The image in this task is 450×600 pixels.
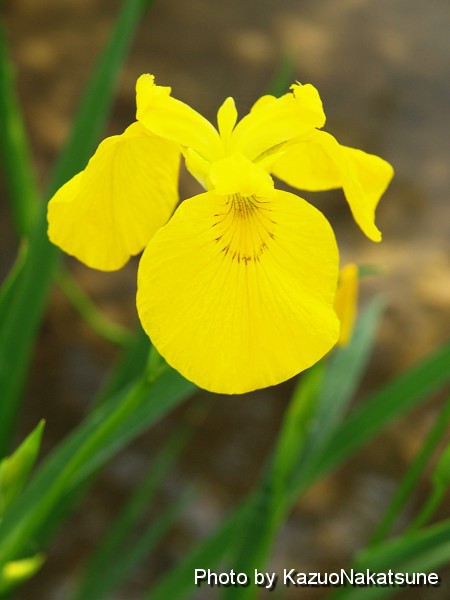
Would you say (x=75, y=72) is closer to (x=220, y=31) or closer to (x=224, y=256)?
(x=220, y=31)

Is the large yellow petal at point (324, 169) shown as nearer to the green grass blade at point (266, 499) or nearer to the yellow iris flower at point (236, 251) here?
the yellow iris flower at point (236, 251)

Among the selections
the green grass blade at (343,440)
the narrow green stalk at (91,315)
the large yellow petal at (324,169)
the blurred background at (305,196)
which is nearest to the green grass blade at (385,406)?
the green grass blade at (343,440)

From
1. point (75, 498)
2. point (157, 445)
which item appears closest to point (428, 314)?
point (157, 445)

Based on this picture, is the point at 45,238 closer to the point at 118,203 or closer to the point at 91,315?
the point at 118,203

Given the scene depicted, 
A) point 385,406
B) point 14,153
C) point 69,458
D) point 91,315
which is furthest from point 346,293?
point 91,315

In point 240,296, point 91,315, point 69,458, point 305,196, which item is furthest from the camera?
point 305,196

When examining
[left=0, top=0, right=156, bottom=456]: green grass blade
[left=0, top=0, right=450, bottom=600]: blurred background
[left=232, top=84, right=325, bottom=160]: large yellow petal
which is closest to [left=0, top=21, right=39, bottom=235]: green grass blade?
[left=0, top=0, right=156, bottom=456]: green grass blade
